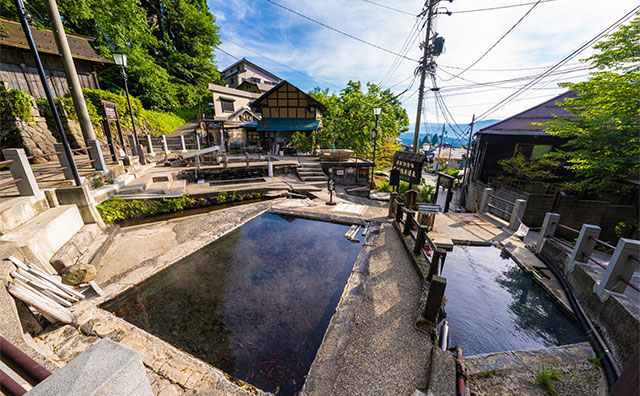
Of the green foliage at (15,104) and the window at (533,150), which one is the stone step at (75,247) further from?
the window at (533,150)

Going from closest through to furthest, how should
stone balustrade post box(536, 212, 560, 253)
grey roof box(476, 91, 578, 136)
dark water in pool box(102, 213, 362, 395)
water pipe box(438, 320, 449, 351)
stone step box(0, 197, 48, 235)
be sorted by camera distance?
dark water in pool box(102, 213, 362, 395) → water pipe box(438, 320, 449, 351) → stone step box(0, 197, 48, 235) → stone balustrade post box(536, 212, 560, 253) → grey roof box(476, 91, 578, 136)

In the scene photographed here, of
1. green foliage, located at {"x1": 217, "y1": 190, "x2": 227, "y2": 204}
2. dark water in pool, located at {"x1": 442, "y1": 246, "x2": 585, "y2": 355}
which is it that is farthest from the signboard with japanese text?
green foliage, located at {"x1": 217, "y1": 190, "x2": 227, "y2": 204}

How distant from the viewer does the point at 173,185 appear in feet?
41.5

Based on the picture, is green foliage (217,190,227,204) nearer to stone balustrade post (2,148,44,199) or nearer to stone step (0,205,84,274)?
stone step (0,205,84,274)

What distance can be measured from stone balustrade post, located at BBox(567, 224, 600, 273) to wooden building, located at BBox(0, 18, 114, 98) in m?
24.9

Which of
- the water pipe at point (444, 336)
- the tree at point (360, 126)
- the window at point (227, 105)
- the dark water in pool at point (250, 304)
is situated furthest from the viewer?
the window at point (227, 105)

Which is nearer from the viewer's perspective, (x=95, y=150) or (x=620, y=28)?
(x=620, y=28)

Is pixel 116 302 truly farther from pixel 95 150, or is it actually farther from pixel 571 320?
pixel 571 320

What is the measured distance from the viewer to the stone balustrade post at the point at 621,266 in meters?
4.52

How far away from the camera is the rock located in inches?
213

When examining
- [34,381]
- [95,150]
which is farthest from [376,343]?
[95,150]

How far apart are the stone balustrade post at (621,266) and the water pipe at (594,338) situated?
0.59m

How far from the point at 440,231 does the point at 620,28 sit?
1068cm

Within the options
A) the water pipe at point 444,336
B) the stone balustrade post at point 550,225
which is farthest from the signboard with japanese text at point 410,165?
the water pipe at point 444,336
